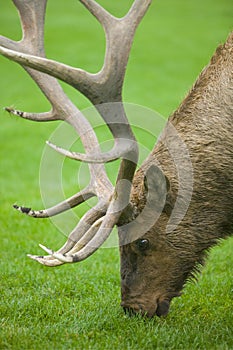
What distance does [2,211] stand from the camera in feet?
28.6

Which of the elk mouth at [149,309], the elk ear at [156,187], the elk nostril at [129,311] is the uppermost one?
the elk ear at [156,187]

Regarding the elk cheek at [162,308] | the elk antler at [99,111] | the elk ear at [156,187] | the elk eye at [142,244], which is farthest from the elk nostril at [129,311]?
the elk ear at [156,187]

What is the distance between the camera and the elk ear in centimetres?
432

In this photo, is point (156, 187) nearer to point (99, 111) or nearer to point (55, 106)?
point (99, 111)

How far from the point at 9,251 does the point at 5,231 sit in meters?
0.85

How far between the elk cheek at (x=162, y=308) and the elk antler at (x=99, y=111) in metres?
0.70

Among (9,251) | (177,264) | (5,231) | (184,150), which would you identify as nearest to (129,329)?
(177,264)

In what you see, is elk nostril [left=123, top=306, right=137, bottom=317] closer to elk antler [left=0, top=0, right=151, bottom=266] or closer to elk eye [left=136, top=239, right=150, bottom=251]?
elk eye [left=136, top=239, right=150, bottom=251]

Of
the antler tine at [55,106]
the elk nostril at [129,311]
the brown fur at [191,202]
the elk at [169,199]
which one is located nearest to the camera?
the elk at [169,199]

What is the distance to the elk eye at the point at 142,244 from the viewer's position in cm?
460

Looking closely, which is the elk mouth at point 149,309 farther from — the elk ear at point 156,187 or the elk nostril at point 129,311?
the elk ear at point 156,187

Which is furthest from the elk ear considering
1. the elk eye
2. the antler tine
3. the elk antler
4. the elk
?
the antler tine

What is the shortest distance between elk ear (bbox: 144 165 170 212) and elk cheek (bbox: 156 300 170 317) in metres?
0.65

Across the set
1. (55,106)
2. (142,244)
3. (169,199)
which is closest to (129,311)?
(142,244)
